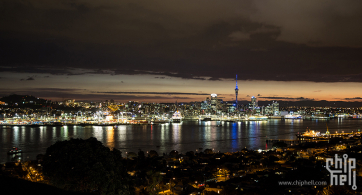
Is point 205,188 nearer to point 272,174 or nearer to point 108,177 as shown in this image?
point 272,174

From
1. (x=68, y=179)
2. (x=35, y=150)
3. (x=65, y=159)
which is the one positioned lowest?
(x=35, y=150)

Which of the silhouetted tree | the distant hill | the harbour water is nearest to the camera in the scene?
the silhouetted tree

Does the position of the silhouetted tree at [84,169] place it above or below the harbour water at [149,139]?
above

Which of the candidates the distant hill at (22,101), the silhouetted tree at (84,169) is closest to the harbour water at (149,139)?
the silhouetted tree at (84,169)

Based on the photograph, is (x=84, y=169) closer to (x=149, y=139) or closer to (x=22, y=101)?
(x=149, y=139)

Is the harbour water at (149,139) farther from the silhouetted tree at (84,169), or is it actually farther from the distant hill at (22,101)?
the distant hill at (22,101)

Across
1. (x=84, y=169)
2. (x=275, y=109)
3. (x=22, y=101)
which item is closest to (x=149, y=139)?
(x=84, y=169)

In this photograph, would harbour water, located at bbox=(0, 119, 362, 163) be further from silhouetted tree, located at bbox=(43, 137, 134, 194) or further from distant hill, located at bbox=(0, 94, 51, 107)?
distant hill, located at bbox=(0, 94, 51, 107)

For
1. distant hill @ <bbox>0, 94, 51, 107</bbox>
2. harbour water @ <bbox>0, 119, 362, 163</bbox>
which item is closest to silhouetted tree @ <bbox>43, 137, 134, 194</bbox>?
harbour water @ <bbox>0, 119, 362, 163</bbox>

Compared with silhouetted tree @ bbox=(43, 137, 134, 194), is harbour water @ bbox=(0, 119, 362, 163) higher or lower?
lower

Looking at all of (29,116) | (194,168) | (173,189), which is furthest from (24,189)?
(29,116)

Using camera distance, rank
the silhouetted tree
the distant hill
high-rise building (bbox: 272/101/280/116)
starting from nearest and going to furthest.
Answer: the silhouetted tree, the distant hill, high-rise building (bbox: 272/101/280/116)
